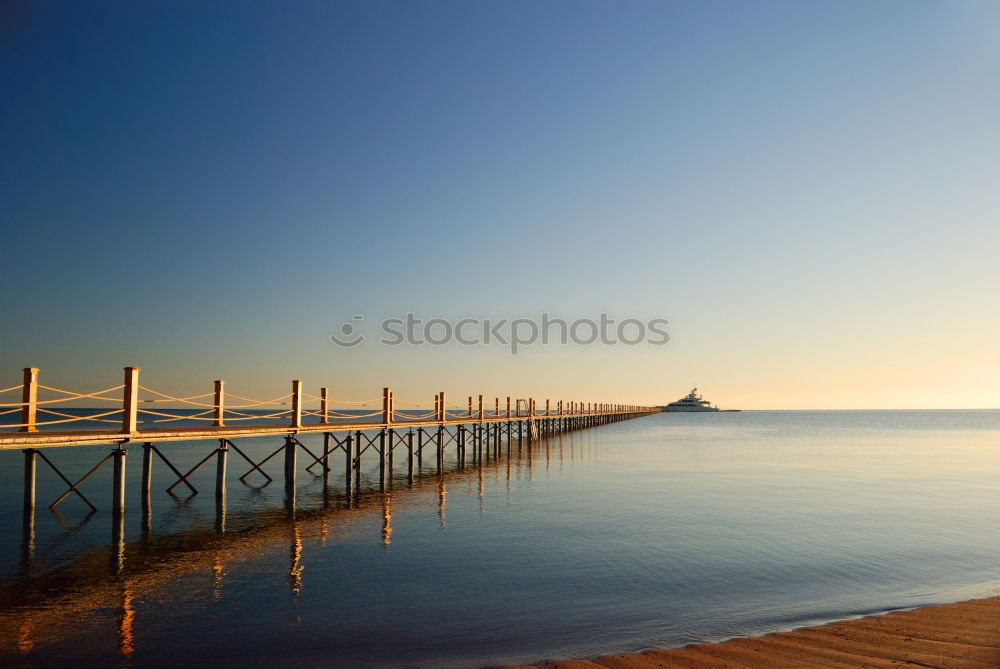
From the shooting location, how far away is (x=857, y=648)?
7.53 metres

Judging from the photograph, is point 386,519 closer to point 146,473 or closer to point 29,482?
point 146,473

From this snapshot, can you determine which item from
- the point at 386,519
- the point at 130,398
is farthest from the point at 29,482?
the point at 386,519

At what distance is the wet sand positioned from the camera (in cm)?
703

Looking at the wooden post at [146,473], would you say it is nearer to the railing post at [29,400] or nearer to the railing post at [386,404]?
the railing post at [29,400]

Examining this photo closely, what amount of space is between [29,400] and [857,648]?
17430 millimetres

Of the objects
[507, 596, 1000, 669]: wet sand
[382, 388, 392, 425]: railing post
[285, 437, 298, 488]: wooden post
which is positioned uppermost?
[382, 388, 392, 425]: railing post

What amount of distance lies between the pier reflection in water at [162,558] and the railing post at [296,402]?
256 cm

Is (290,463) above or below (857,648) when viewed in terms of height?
above

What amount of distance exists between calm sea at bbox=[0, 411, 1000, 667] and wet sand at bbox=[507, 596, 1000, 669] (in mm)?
642

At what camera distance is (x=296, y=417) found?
22.4m

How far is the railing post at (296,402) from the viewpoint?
2232 cm

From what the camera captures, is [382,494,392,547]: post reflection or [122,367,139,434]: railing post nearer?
[382,494,392,547]: post reflection

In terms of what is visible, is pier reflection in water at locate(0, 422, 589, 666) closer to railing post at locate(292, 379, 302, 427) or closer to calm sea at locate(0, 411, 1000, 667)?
calm sea at locate(0, 411, 1000, 667)

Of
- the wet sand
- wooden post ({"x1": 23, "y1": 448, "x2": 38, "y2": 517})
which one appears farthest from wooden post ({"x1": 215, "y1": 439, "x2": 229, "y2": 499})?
the wet sand
